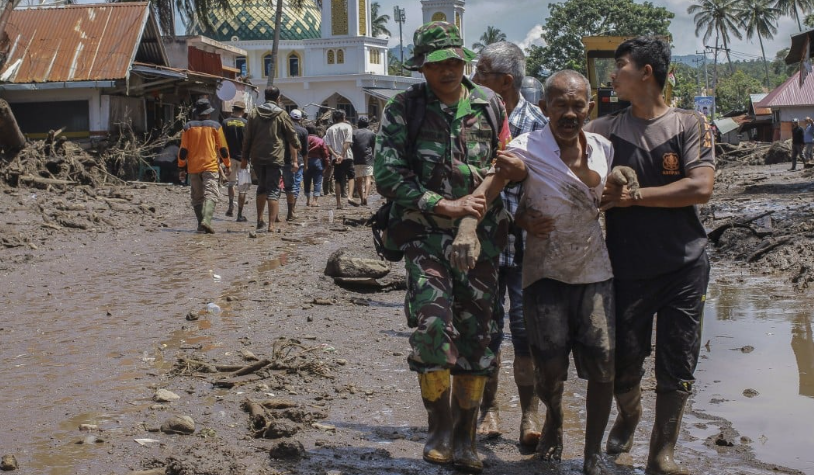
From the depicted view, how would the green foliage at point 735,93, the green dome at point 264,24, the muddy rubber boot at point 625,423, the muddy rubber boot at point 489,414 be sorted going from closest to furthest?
the muddy rubber boot at point 625,423 < the muddy rubber boot at point 489,414 < the green dome at point 264,24 < the green foliage at point 735,93

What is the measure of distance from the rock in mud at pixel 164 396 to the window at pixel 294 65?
6727 cm

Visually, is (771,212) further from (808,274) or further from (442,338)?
(442,338)

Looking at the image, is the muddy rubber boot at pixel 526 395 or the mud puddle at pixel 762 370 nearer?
the muddy rubber boot at pixel 526 395

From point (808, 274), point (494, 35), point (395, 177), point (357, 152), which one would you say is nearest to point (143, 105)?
point (357, 152)

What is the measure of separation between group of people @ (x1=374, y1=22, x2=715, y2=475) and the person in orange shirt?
354 inches

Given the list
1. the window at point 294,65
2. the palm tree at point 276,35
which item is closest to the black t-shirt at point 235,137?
the palm tree at point 276,35

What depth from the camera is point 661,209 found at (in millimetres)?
4199

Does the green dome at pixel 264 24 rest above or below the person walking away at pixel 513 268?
above

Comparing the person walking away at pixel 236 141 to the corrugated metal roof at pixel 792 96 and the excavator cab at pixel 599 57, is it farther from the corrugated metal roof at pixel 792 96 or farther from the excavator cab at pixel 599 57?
the corrugated metal roof at pixel 792 96

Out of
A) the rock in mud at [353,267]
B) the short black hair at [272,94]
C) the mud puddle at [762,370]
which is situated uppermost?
the short black hair at [272,94]

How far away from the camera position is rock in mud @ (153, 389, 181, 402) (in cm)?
526

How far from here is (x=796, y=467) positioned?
459cm

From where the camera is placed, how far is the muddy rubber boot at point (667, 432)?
4.22 metres

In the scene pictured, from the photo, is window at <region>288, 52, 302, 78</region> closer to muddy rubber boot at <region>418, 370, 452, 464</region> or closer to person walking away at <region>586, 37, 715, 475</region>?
person walking away at <region>586, 37, 715, 475</region>
